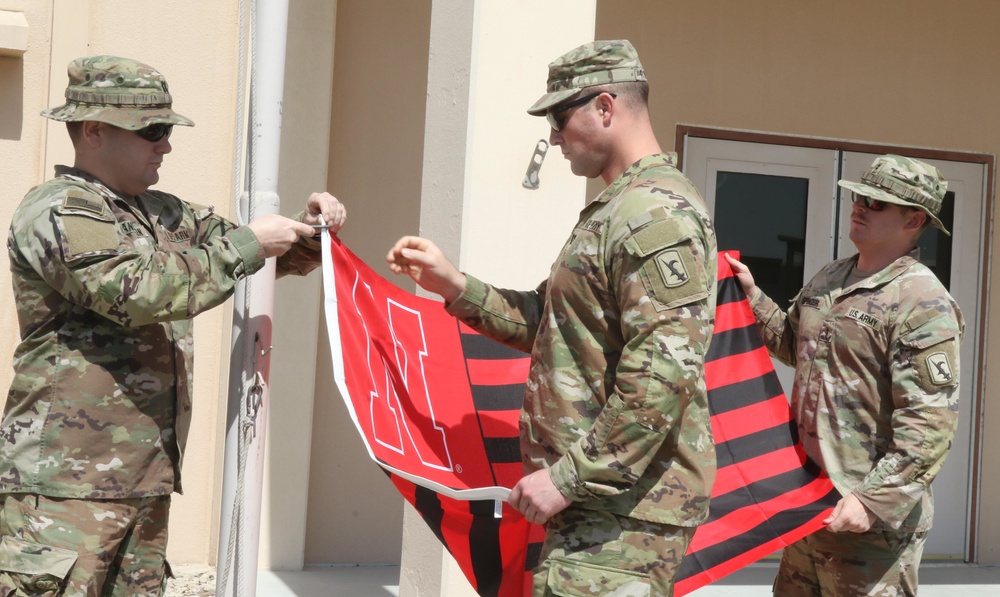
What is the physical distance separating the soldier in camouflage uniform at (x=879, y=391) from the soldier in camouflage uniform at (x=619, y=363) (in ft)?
2.70

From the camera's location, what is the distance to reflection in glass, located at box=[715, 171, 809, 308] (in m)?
6.12

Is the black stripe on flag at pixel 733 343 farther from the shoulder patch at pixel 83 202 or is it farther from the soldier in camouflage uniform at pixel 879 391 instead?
the shoulder patch at pixel 83 202

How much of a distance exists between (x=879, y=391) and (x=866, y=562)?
52 centimetres

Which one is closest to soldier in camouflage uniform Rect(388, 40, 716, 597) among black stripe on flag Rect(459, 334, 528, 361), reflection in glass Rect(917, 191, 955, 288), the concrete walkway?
black stripe on flag Rect(459, 334, 528, 361)

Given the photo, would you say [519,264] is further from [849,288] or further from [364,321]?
[849,288]

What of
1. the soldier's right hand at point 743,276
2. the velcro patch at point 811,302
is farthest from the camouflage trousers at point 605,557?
the soldier's right hand at point 743,276

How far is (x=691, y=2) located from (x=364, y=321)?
12.0 ft

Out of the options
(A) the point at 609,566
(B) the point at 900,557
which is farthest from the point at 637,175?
(B) the point at 900,557

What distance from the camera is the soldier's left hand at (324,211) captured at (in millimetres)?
3152

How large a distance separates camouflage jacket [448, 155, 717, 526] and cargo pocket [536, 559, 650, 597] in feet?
0.46

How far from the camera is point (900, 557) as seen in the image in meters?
3.26

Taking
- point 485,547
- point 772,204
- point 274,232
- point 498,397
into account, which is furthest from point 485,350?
point 772,204

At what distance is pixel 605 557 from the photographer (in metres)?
2.52

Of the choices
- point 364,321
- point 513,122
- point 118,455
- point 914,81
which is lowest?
point 118,455
